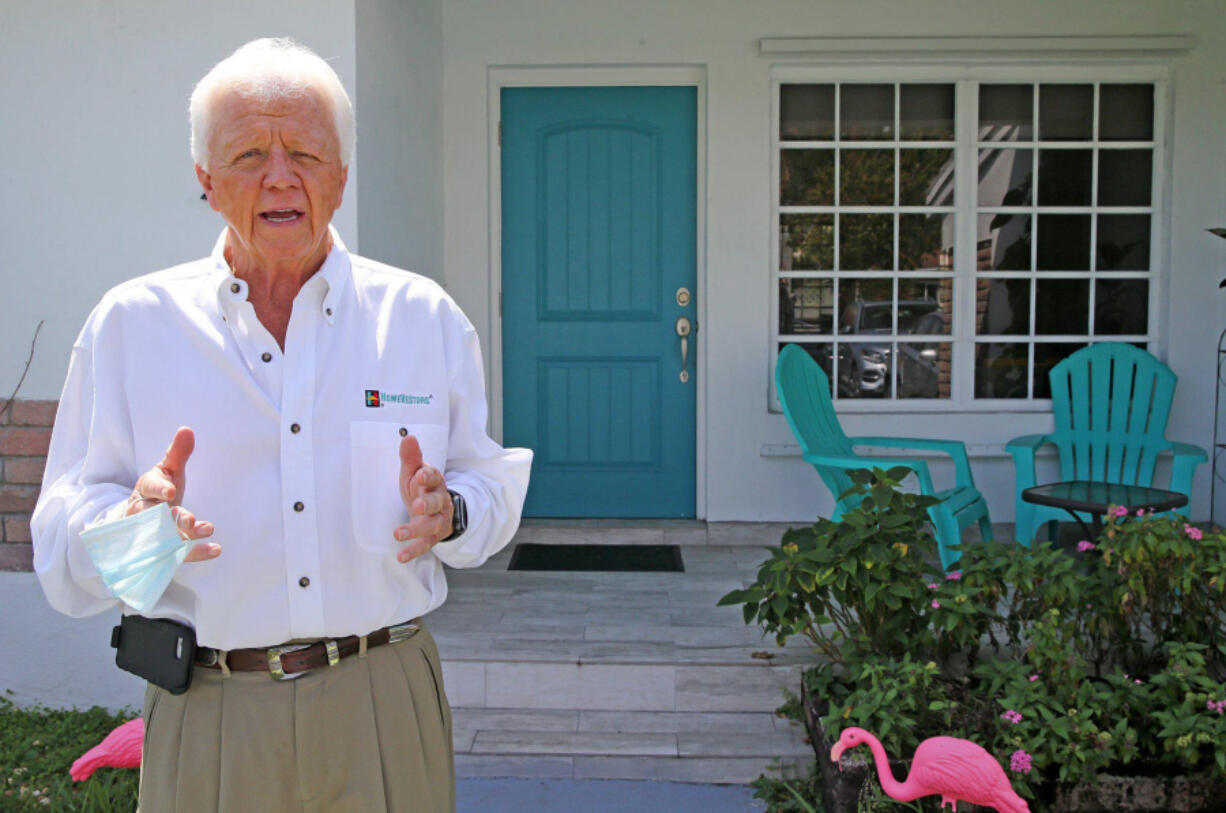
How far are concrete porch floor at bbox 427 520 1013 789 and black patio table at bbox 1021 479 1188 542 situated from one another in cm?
→ 122

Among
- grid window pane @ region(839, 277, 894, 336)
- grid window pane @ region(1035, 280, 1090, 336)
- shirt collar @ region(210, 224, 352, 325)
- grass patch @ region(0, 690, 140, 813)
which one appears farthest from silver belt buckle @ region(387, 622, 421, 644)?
grid window pane @ region(1035, 280, 1090, 336)

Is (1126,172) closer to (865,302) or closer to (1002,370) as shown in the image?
(1002,370)

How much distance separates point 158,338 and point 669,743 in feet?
6.92

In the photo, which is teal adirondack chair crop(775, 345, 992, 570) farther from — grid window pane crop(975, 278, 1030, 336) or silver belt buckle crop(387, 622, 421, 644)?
silver belt buckle crop(387, 622, 421, 644)

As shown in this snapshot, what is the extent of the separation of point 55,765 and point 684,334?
312 cm

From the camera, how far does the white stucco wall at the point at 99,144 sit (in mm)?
3289

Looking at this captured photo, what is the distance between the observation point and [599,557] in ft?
14.9

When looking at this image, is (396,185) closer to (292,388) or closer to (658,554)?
(658,554)

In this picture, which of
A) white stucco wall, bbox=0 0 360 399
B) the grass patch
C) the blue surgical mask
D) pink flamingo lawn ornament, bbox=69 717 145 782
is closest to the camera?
the blue surgical mask

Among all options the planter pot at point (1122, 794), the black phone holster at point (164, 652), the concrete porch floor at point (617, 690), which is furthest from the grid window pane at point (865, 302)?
the black phone holster at point (164, 652)

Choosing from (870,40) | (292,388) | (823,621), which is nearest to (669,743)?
(823,621)

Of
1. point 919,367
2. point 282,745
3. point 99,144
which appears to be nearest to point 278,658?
point 282,745

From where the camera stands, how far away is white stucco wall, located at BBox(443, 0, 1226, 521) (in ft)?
15.5

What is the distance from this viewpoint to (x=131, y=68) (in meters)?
3.30
